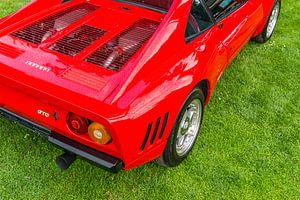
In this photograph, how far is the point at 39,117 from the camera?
2562 mm

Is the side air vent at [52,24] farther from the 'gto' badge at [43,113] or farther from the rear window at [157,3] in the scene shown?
the 'gto' badge at [43,113]

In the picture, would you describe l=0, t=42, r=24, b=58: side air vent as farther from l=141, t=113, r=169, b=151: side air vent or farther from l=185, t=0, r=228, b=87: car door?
l=185, t=0, r=228, b=87: car door

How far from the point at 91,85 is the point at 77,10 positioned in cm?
115

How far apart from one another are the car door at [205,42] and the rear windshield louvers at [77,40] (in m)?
0.72

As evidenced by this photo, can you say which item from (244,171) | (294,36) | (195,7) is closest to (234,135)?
(244,171)

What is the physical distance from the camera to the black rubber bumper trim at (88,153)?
2.40 metres

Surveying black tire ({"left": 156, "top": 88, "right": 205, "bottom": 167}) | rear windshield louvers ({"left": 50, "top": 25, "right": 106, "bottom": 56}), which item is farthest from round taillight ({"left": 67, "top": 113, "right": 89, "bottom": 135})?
black tire ({"left": 156, "top": 88, "right": 205, "bottom": 167})

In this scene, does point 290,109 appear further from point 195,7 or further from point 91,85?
point 91,85

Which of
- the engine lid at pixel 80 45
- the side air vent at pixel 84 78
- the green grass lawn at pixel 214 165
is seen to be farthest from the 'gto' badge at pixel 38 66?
the green grass lawn at pixel 214 165

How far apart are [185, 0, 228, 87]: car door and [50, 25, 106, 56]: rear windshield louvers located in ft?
2.38

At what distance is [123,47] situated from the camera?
114 inches

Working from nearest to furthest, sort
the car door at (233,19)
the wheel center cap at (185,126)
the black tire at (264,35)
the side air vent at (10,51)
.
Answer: the side air vent at (10,51)
the wheel center cap at (185,126)
the car door at (233,19)
the black tire at (264,35)

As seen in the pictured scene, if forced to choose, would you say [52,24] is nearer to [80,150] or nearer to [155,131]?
[80,150]

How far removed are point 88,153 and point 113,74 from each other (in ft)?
1.81
